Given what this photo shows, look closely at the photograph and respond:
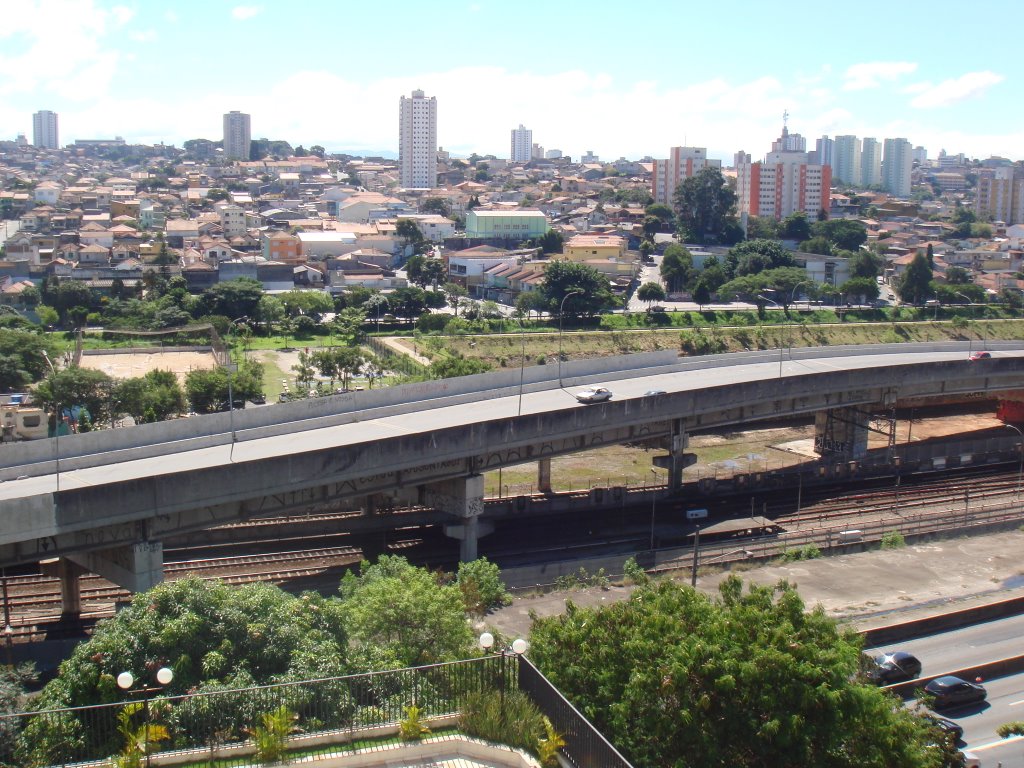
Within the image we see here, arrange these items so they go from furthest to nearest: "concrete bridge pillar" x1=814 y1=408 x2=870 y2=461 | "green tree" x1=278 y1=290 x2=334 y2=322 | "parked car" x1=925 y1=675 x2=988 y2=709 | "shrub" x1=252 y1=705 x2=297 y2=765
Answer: "green tree" x1=278 y1=290 x2=334 y2=322
"concrete bridge pillar" x1=814 y1=408 x2=870 y2=461
"parked car" x1=925 y1=675 x2=988 y2=709
"shrub" x1=252 y1=705 x2=297 y2=765

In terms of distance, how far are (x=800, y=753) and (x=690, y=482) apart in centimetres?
2379

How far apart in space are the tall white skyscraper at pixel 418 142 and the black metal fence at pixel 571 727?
156 metres

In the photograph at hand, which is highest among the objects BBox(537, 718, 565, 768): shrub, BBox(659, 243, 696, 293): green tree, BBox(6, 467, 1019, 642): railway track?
BBox(659, 243, 696, 293): green tree

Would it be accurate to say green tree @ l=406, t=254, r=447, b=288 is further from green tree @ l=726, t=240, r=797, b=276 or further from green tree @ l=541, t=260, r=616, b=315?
green tree @ l=726, t=240, r=797, b=276

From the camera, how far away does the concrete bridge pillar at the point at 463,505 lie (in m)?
27.5

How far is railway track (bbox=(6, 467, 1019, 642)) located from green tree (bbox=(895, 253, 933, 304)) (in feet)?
122

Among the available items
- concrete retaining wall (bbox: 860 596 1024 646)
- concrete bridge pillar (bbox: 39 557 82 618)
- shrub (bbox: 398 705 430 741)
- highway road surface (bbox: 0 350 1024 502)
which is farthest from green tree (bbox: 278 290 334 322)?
shrub (bbox: 398 705 430 741)

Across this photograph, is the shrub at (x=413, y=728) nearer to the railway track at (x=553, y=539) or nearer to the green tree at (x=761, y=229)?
the railway track at (x=553, y=539)

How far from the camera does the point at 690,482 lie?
3459 cm

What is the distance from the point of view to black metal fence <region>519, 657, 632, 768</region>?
9219 millimetres

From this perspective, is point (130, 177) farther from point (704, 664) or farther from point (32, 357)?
point (704, 664)

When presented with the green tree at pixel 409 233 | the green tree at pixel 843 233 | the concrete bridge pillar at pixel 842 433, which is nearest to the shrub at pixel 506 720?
the concrete bridge pillar at pixel 842 433

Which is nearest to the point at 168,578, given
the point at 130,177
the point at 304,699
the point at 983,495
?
the point at 304,699

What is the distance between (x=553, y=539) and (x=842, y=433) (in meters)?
14.5
